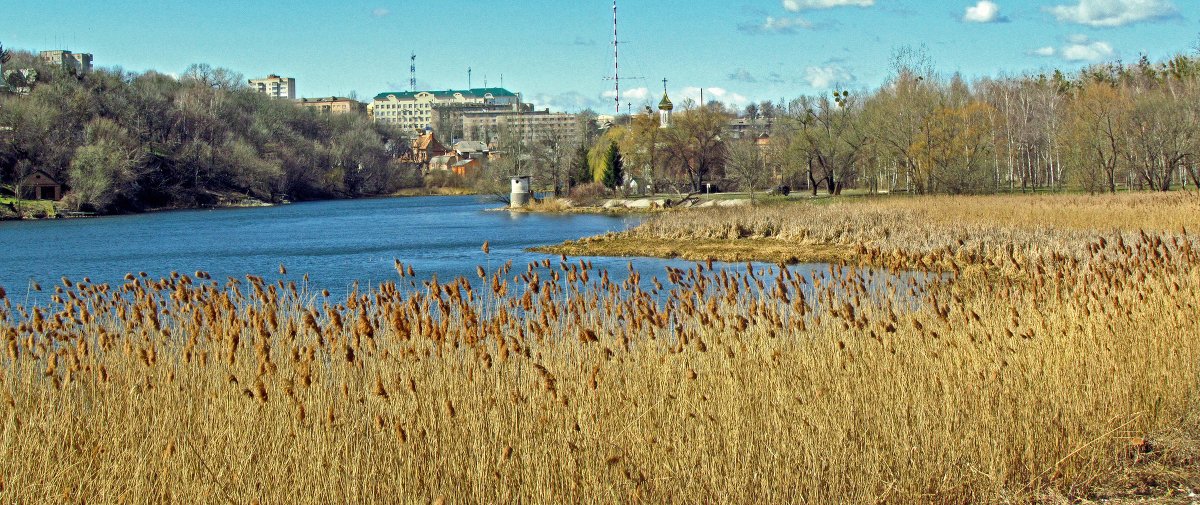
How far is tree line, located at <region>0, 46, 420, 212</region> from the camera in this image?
8288 cm

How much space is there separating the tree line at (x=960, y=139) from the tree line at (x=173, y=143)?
3569cm

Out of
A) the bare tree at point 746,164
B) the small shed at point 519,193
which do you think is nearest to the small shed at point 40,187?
the small shed at point 519,193

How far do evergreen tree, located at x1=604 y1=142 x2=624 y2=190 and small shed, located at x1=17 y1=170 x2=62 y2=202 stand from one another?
43835mm

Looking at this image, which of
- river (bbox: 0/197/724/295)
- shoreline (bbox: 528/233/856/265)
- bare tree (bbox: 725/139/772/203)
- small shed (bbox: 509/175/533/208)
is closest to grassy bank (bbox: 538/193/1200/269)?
shoreline (bbox: 528/233/856/265)

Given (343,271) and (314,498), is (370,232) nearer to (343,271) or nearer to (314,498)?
(343,271)

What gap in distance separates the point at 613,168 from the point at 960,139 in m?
43.9

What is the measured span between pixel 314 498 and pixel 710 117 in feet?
285

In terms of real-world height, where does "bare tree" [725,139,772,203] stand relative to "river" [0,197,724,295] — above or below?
above

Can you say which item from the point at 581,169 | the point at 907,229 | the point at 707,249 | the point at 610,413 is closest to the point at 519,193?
the point at 581,169

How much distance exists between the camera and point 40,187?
81.7m

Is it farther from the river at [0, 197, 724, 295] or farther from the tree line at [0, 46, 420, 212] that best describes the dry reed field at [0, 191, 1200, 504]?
the tree line at [0, 46, 420, 212]

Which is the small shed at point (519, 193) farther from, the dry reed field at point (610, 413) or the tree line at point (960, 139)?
the dry reed field at point (610, 413)

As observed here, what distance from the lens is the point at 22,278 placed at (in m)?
30.9

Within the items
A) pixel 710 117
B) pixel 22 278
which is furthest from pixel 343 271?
pixel 710 117
